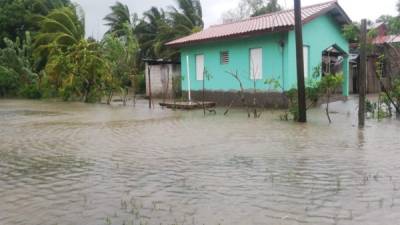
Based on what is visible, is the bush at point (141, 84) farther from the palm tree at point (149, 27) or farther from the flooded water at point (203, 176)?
the flooded water at point (203, 176)

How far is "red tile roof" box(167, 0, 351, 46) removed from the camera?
18562 millimetres

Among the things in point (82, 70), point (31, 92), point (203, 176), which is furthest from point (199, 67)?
point (203, 176)

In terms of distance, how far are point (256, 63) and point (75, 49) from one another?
1037 centimetres

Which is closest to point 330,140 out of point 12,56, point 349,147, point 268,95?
point 349,147

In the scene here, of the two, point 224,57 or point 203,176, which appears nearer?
point 203,176

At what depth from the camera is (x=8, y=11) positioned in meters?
37.3

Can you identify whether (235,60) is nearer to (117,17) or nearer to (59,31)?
(59,31)

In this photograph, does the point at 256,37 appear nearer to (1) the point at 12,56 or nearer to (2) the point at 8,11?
(1) the point at 12,56

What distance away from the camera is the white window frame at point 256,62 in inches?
782

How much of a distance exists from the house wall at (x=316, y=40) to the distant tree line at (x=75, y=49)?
8.97 m

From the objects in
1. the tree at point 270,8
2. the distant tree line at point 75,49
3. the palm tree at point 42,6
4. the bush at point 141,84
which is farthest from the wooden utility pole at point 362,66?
the palm tree at point 42,6

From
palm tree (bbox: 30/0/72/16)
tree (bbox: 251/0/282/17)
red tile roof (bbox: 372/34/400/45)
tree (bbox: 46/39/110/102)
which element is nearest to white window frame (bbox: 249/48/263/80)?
red tile roof (bbox: 372/34/400/45)

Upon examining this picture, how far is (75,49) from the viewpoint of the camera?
960 inches

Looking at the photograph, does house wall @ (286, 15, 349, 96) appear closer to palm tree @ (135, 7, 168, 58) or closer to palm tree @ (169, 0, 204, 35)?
palm tree @ (169, 0, 204, 35)
